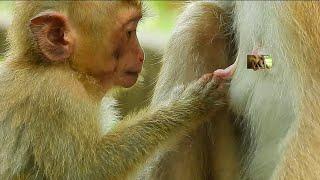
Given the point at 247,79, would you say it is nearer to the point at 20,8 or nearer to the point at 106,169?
the point at 106,169

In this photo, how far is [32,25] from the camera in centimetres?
276

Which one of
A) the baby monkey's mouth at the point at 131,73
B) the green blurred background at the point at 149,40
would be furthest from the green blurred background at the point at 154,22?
the baby monkey's mouth at the point at 131,73

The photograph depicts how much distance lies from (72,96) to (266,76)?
1.67 feet

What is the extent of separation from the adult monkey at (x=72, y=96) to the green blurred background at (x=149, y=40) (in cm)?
9

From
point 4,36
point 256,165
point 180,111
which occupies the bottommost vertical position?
point 256,165

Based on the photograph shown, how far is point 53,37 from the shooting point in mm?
2775

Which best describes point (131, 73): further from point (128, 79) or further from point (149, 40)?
point (149, 40)

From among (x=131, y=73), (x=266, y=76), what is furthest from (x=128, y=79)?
(x=266, y=76)

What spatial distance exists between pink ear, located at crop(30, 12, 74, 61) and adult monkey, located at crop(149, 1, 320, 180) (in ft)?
1.37

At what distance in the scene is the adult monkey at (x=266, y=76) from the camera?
2680 millimetres

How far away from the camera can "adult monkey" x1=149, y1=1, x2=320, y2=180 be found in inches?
105

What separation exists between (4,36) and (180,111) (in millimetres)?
532

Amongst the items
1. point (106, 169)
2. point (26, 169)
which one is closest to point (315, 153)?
point (106, 169)

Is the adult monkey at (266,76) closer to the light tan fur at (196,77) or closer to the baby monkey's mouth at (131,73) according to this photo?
the light tan fur at (196,77)
